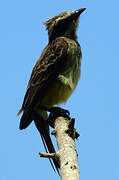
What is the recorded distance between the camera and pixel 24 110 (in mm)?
7266

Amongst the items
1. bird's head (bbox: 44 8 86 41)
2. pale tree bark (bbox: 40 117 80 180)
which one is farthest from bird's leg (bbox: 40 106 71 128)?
bird's head (bbox: 44 8 86 41)

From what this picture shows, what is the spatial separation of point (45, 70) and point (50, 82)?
349 millimetres

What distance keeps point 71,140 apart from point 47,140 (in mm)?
2389

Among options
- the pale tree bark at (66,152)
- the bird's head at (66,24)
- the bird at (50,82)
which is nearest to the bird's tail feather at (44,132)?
the bird at (50,82)

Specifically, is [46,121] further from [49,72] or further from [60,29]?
[60,29]

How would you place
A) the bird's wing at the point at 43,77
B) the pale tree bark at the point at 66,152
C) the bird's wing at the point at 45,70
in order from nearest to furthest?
the pale tree bark at the point at 66,152, the bird's wing at the point at 43,77, the bird's wing at the point at 45,70

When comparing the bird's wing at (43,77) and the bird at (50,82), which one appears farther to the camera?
the bird at (50,82)

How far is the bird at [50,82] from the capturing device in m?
7.25

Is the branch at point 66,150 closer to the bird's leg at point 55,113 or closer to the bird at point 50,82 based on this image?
the bird's leg at point 55,113

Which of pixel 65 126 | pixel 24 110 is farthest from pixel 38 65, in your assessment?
pixel 65 126

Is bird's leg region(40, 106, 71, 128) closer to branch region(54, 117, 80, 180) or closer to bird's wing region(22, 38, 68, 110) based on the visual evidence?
bird's wing region(22, 38, 68, 110)

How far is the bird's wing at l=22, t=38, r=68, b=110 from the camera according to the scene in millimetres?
7512

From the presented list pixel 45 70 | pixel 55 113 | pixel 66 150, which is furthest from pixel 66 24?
pixel 66 150

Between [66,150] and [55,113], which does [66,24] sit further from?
[66,150]
